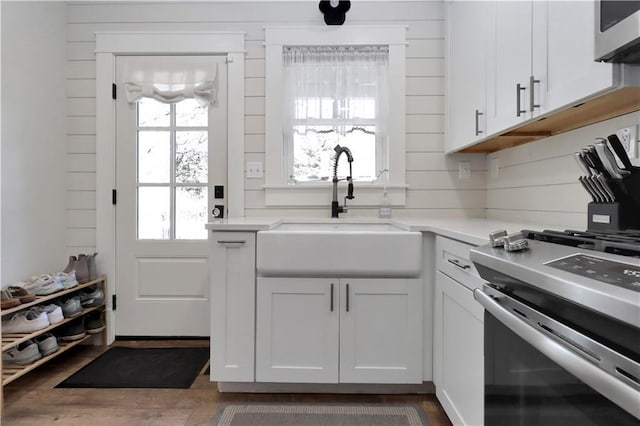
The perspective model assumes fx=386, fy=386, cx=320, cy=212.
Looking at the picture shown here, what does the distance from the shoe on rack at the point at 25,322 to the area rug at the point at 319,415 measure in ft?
3.62

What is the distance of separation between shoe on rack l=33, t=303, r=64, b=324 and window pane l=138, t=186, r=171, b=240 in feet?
2.24

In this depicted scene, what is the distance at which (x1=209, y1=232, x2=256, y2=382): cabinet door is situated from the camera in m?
1.87

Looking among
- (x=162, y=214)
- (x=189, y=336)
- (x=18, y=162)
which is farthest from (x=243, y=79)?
(x=189, y=336)

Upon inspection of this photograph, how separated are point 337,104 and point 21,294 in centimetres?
218

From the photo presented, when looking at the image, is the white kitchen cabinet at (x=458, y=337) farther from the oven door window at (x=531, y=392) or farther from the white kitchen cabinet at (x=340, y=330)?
the oven door window at (x=531, y=392)

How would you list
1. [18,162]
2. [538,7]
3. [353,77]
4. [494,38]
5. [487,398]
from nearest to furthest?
[487,398], [538,7], [494,38], [18,162], [353,77]

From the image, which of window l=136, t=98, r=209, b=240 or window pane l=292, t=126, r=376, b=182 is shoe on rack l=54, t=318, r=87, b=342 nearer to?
window l=136, t=98, r=209, b=240

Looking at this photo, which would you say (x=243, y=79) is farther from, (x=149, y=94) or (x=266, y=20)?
(x=149, y=94)

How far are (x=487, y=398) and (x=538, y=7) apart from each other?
52.3 inches

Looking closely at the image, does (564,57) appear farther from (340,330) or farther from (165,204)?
(165,204)

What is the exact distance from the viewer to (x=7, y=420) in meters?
1.76

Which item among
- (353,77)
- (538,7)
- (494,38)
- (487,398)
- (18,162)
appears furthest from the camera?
(353,77)

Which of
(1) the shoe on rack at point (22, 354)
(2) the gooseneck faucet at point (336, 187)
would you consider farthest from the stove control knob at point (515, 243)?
(1) the shoe on rack at point (22, 354)

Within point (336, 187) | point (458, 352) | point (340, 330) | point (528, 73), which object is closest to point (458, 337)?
point (458, 352)
